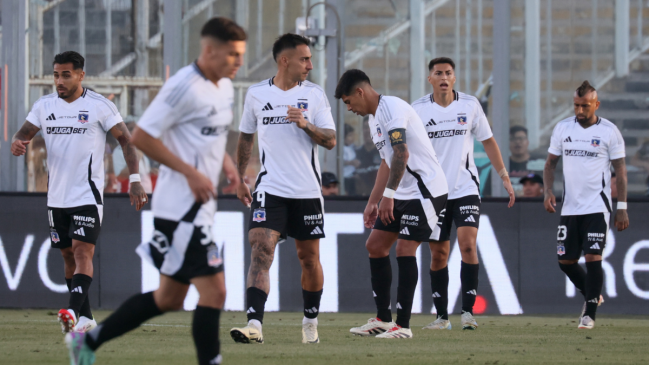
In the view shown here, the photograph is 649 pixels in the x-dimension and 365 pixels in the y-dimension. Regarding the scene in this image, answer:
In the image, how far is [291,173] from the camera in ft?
21.1

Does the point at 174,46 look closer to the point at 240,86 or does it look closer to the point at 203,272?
the point at 240,86

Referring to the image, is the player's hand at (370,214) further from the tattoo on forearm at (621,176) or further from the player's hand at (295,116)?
the tattoo on forearm at (621,176)

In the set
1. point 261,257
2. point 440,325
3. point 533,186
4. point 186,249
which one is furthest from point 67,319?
point 533,186

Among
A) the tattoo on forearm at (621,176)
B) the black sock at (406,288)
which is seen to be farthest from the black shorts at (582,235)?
the black sock at (406,288)

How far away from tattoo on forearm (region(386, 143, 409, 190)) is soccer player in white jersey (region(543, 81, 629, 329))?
265cm

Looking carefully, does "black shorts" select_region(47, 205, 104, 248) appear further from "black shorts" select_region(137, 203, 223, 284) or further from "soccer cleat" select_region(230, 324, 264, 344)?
"black shorts" select_region(137, 203, 223, 284)

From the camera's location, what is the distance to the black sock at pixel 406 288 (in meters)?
6.93

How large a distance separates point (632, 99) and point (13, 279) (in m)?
8.69

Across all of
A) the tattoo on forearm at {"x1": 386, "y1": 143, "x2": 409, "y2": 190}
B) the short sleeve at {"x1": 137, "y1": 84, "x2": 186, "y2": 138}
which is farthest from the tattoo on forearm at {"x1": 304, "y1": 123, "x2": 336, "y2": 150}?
the short sleeve at {"x1": 137, "y1": 84, "x2": 186, "y2": 138}

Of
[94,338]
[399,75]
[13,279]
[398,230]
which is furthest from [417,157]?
[399,75]

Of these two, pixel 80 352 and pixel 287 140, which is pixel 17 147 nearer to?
pixel 287 140

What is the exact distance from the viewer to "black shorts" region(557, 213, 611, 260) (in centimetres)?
837

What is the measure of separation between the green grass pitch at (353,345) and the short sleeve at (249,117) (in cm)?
158

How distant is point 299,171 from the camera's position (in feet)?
21.1
